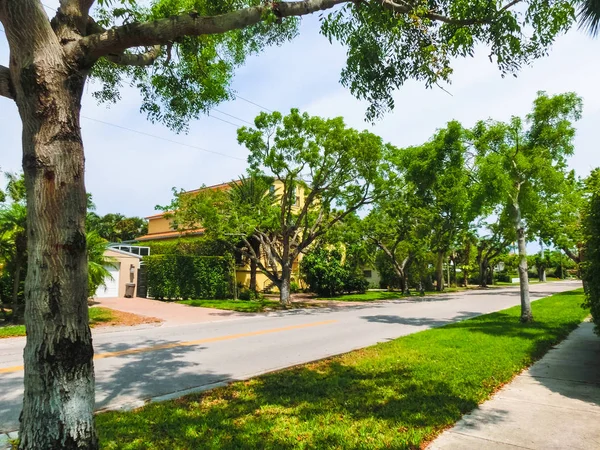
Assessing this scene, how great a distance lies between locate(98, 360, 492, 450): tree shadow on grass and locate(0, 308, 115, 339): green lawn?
8808mm

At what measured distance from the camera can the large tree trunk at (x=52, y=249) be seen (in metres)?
2.81

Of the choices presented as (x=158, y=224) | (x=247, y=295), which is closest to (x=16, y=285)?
(x=247, y=295)

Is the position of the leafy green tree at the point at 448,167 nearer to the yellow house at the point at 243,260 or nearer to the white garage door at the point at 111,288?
the yellow house at the point at 243,260

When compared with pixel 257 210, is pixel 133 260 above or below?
below

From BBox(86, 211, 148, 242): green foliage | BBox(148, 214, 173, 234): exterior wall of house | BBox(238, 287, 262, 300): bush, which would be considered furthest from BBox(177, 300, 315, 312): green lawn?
BBox(86, 211, 148, 242): green foliage

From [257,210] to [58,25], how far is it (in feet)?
60.0

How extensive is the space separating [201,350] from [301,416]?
5242 mm

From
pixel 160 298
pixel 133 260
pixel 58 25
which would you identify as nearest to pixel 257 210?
pixel 160 298

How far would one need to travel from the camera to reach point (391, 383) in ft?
20.6

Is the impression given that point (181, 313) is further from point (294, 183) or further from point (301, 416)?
point (301, 416)

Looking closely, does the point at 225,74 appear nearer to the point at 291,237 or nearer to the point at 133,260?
the point at 291,237

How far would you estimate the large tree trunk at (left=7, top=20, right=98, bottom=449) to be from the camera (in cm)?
281

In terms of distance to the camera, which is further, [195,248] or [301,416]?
[195,248]

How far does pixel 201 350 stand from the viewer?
9.59 metres
